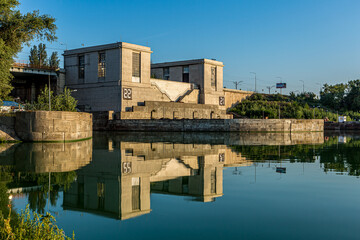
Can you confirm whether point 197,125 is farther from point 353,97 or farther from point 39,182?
point 353,97

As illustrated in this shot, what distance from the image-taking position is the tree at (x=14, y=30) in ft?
96.5

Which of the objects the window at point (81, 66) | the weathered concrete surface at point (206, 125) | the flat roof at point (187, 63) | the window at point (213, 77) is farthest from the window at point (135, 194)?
the window at point (213, 77)

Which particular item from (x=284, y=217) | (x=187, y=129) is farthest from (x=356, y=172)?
(x=187, y=129)

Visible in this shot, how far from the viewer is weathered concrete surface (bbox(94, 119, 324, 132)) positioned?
52156 millimetres

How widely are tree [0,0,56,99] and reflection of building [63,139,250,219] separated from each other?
622 inches

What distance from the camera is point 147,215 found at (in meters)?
8.63

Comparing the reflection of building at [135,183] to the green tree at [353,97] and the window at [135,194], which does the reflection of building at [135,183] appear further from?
the green tree at [353,97]

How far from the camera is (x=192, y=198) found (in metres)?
10.5

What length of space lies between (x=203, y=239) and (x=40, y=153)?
614 inches

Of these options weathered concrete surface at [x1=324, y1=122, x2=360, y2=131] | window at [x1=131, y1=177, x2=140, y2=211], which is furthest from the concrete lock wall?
weathered concrete surface at [x1=324, y1=122, x2=360, y2=131]

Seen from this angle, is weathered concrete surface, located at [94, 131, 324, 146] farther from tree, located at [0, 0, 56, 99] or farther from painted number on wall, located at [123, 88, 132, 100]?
painted number on wall, located at [123, 88, 132, 100]

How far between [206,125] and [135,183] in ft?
134

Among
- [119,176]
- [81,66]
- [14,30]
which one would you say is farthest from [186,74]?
[119,176]

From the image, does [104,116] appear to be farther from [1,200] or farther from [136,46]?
[1,200]
